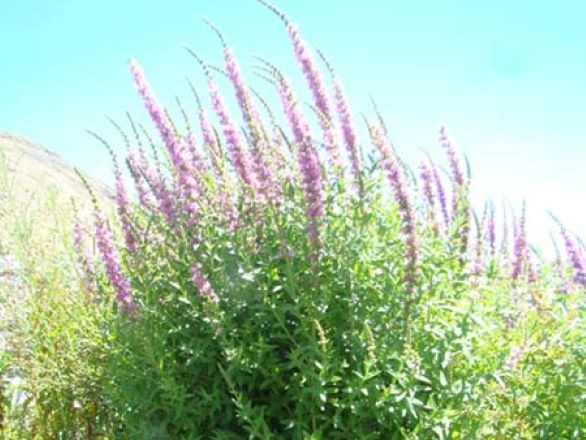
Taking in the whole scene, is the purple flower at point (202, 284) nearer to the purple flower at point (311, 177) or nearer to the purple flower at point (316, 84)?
the purple flower at point (311, 177)

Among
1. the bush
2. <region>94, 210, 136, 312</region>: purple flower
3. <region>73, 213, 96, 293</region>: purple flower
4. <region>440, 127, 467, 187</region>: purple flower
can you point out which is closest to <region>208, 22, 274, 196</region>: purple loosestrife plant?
the bush

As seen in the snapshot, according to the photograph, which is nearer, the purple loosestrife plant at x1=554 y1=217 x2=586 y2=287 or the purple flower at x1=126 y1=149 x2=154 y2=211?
the purple flower at x1=126 y1=149 x2=154 y2=211

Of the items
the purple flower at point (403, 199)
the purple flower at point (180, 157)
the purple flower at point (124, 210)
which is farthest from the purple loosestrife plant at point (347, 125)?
the purple flower at point (124, 210)

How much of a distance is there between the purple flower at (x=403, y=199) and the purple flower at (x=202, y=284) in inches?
37.0

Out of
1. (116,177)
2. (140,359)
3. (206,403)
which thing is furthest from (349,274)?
(116,177)

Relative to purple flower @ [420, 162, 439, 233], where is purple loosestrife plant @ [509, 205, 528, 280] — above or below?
below

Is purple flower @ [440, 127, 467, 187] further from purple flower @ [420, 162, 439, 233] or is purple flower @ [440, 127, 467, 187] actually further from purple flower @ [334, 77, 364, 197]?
purple flower @ [334, 77, 364, 197]

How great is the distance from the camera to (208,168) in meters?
4.44

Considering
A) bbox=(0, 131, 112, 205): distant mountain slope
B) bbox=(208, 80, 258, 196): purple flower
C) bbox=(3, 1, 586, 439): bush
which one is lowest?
bbox=(3, 1, 586, 439): bush

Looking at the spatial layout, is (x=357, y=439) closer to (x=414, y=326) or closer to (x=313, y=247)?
(x=414, y=326)

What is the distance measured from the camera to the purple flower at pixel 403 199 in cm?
356

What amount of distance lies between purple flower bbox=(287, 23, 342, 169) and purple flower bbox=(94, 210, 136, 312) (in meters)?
1.37

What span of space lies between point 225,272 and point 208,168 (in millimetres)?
805

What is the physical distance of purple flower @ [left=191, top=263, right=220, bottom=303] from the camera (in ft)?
12.0
